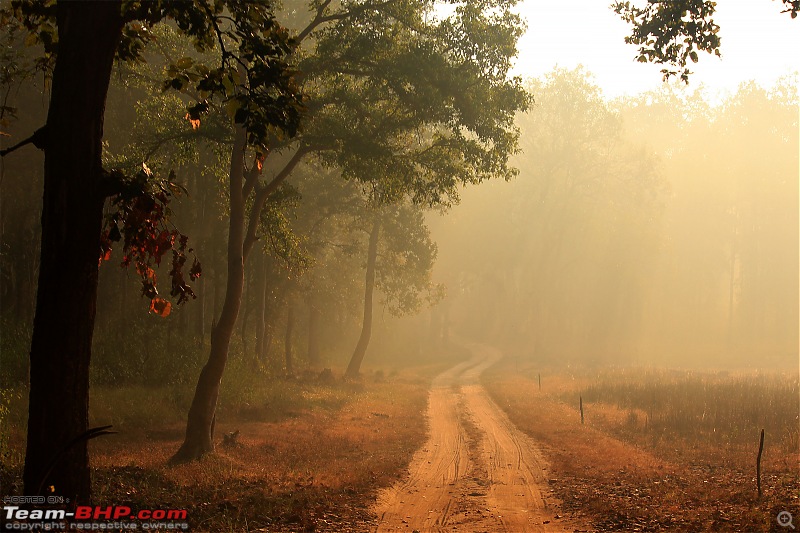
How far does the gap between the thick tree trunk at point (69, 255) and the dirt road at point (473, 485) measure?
5296 mm

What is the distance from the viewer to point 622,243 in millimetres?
Answer: 63031

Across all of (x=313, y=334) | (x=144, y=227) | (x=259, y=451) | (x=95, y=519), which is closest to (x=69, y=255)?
(x=144, y=227)

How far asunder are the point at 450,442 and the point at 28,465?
560 inches

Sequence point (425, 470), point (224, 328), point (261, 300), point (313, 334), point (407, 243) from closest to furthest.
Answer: point (425, 470)
point (224, 328)
point (261, 300)
point (407, 243)
point (313, 334)

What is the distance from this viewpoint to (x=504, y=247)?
6378 cm

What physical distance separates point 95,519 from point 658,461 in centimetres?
1337

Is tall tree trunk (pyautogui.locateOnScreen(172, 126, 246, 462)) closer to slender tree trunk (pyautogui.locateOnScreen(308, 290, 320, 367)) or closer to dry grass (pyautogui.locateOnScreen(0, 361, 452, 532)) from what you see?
dry grass (pyautogui.locateOnScreen(0, 361, 452, 532))

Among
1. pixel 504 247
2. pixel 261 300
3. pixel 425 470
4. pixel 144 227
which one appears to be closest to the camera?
pixel 144 227

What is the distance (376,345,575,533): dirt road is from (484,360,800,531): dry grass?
65 centimetres

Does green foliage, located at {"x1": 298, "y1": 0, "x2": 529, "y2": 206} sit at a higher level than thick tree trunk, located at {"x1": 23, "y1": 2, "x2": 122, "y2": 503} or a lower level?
higher

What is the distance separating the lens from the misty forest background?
24969 millimetres

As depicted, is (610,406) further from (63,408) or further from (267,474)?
(63,408)

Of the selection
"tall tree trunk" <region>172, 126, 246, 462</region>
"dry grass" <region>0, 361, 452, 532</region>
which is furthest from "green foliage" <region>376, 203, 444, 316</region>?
"tall tree trunk" <region>172, 126, 246, 462</region>

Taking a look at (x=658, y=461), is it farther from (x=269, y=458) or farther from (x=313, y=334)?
(x=313, y=334)
